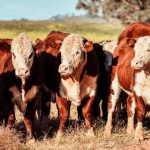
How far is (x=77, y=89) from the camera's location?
28.1 feet

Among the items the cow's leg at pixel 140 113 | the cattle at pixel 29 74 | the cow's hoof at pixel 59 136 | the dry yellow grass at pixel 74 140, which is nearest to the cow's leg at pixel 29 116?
the cattle at pixel 29 74

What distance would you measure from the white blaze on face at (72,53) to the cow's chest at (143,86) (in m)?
1.03

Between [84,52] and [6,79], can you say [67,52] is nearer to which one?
[84,52]

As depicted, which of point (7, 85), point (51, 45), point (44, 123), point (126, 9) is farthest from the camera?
point (126, 9)

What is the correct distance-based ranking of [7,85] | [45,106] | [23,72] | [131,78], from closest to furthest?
[23,72] → [7,85] → [131,78] → [45,106]

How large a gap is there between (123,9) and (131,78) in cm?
2228

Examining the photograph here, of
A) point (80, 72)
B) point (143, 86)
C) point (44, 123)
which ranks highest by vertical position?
point (80, 72)

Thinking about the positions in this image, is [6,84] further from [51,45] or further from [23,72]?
[51,45]

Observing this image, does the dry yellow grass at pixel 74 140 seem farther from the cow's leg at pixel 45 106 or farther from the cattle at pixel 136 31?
the cattle at pixel 136 31

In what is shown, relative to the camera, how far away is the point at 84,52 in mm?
8539

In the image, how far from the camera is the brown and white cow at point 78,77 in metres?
8.31

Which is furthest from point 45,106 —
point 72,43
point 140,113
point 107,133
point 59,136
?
point 140,113

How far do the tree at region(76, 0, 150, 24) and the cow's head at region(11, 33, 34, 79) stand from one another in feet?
70.1

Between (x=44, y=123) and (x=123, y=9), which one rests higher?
(x=123, y=9)
